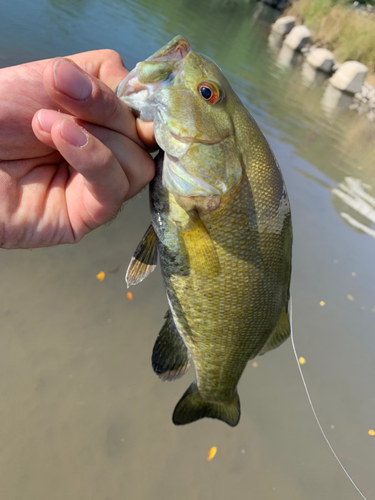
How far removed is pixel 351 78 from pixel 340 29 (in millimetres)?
7628

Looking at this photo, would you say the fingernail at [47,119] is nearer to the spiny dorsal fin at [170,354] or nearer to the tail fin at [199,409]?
the spiny dorsal fin at [170,354]

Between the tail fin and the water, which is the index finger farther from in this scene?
the water

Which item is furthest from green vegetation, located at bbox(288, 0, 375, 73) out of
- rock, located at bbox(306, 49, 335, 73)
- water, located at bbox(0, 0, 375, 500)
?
water, located at bbox(0, 0, 375, 500)

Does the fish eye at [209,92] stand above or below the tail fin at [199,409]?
above

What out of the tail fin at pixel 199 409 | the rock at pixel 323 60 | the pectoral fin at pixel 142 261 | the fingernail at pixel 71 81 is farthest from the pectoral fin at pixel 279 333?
the rock at pixel 323 60

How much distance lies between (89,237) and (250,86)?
8.55 metres

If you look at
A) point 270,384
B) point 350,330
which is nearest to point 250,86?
point 350,330

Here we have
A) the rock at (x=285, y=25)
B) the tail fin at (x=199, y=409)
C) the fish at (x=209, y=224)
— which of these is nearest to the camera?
the fish at (x=209, y=224)

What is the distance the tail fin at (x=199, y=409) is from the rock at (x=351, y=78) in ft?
51.0

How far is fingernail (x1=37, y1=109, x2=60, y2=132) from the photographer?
1.16m

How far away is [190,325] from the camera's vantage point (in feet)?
5.64

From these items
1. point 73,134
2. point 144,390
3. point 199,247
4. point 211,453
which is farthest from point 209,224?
point 211,453

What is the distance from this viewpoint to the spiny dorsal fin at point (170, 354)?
187 cm

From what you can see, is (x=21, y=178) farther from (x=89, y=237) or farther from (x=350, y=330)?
(x=350, y=330)
